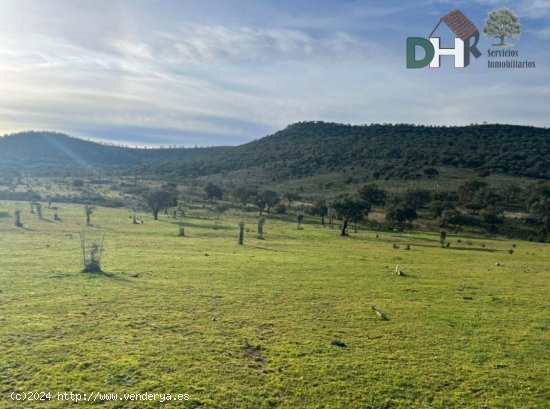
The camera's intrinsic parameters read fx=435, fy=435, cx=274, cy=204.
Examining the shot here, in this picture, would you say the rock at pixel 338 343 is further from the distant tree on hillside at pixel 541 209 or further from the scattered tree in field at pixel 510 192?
the scattered tree in field at pixel 510 192

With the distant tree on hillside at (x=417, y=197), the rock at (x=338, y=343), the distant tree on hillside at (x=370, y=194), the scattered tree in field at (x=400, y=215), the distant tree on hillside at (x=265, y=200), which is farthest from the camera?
the distant tree on hillside at (x=417, y=197)

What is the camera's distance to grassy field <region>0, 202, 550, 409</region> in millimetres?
10273

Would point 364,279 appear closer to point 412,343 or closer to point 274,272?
point 274,272

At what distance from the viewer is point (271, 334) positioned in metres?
14.1

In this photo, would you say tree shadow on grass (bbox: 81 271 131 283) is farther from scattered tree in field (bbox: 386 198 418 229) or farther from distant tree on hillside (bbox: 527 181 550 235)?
distant tree on hillside (bbox: 527 181 550 235)

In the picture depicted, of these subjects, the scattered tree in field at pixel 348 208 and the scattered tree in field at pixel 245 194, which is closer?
the scattered tree in field at pixel 348 208

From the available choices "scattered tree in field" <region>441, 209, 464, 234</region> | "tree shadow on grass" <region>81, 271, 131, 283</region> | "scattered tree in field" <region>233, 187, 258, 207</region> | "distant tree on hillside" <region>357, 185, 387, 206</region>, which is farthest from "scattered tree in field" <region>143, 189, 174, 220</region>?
"scattered tree in field" <region>441, 209, 464, 234</region>

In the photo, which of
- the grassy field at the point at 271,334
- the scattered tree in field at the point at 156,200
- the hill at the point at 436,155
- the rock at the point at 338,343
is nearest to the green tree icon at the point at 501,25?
the grassy field at the point at 271,334

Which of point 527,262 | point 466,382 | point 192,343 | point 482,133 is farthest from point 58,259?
point 482,133

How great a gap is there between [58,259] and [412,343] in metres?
22.5

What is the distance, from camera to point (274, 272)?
26.0 metres

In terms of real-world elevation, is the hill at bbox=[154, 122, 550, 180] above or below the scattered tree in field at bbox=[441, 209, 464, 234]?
above

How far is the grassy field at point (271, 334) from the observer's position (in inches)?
404

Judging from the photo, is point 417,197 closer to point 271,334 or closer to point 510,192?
point 510,192
